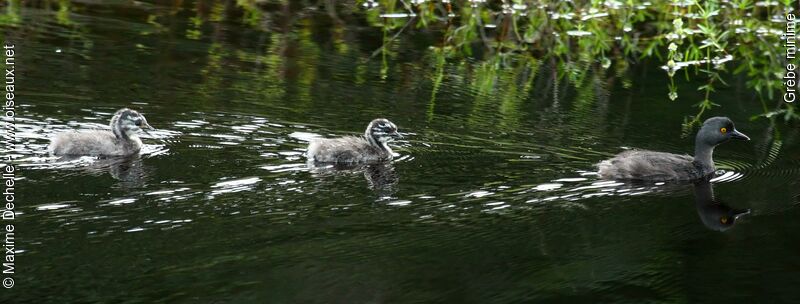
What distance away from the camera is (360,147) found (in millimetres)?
11172

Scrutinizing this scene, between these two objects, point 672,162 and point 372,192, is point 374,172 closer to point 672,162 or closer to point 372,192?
point 372,192

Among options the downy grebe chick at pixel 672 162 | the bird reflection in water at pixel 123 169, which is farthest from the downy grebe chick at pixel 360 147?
the downy grebe chick at pixel 672 162

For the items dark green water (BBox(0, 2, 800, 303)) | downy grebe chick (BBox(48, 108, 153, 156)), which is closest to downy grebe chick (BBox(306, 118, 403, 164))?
dark green water (BBox(0, 2, 800, 303))

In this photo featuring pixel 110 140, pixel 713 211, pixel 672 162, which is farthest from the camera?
pixel 110 140

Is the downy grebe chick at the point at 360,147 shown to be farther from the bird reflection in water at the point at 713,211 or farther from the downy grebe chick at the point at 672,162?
the bird reflection in water at the point at 713,211

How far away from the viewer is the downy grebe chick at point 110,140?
10727 millimetres

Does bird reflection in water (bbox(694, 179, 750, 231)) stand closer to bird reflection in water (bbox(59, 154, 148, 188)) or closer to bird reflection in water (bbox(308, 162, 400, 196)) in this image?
bird reflection in water (bbox(308, 162, 400, 196))

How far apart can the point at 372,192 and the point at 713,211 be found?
2.63 metres

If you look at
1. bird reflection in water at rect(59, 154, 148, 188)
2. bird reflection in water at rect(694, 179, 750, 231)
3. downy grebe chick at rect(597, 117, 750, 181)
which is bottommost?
bird reflection in water at rect(59, 154, 148, 188)

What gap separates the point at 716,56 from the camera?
1552cm

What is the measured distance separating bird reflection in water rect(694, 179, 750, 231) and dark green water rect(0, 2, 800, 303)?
0.12ft

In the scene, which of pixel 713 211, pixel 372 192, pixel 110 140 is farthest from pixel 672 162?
pixel 110 140

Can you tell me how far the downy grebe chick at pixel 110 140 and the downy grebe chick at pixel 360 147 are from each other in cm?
155

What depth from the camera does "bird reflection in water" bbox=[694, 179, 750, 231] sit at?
961cm
